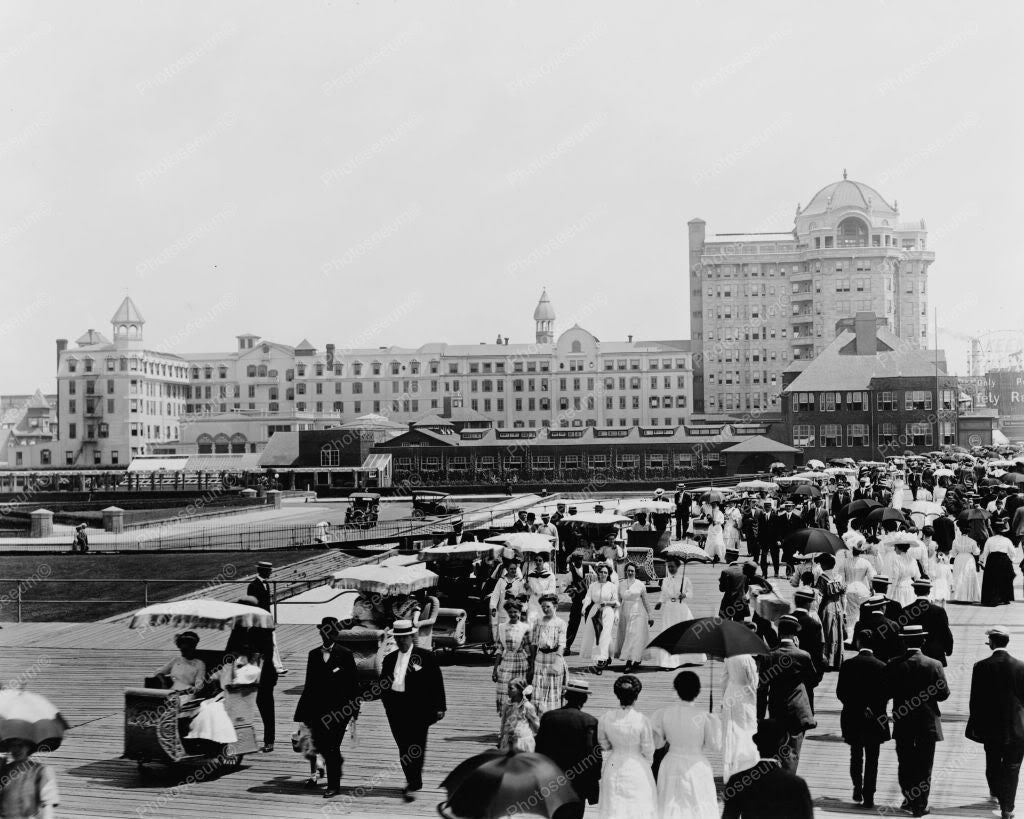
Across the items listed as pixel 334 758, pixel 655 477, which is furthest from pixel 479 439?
pixel 334 758

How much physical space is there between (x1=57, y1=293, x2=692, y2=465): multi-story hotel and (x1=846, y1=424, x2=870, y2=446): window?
3985 cm

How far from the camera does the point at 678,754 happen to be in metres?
8.66

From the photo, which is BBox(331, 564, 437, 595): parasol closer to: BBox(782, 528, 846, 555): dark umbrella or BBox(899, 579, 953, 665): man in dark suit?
BBox(782, 528, 846, 555): dark umbrella

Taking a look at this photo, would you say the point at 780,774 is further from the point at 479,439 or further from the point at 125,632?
the point at 479,439

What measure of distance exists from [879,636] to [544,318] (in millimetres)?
132916

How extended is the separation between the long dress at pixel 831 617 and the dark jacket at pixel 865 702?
173 inches

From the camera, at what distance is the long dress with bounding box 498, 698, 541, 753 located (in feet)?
29.8

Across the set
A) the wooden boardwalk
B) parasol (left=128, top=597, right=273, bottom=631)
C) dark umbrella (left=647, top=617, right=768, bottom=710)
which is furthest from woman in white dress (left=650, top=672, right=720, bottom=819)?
parasol (left=128, top=597, right=273, bottom=631)

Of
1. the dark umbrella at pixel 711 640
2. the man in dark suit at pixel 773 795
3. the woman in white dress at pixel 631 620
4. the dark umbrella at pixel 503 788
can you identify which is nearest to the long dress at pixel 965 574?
the woman in white dress at pixel 631 620

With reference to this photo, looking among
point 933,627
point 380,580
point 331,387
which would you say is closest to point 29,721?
point 380,580

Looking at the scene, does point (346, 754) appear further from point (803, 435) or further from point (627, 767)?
point (803, 435)

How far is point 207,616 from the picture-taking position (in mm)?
12438

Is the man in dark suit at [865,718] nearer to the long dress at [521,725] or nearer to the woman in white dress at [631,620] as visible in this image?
the long dress at [521,725]

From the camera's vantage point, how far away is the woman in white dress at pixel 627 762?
8383 mm
